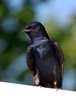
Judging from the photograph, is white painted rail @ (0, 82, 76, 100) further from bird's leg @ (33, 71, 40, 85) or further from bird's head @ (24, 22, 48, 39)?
bird's head @ (24, 22, 48, 39)

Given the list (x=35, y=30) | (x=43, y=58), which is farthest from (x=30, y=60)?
(x=35, y=30)

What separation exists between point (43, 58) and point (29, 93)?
1.27 m

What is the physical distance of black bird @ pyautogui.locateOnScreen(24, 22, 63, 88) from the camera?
137 inches

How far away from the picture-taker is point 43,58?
351cm

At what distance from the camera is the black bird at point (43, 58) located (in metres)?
3.49

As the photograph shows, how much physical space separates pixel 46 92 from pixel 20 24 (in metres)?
4.18

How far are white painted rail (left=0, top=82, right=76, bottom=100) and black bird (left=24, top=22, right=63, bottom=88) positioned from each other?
1166mm

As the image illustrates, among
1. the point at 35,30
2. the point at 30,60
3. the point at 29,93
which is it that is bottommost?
the point at 29,93

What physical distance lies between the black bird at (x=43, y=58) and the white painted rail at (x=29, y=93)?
1.17 m

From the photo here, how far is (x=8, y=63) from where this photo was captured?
253 inches

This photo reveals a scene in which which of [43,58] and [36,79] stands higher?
[43,58]

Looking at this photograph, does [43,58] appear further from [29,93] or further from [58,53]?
[29,93]

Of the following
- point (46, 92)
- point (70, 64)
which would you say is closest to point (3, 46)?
point (70, 64)

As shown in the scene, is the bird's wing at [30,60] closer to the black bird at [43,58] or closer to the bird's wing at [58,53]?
the black bird at [43,58]
